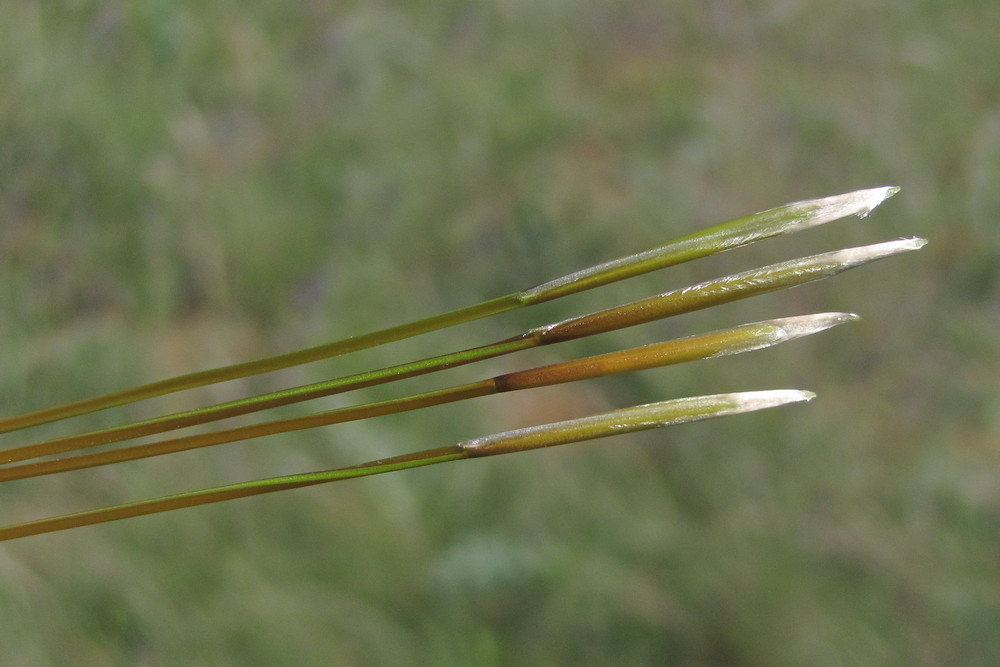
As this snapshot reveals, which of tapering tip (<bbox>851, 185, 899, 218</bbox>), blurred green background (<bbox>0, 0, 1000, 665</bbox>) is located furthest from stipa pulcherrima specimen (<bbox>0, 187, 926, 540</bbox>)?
blurred green background (<bbox>0, 0, 1000, 665</bbox>)

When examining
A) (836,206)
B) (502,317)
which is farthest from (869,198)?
(502,317)

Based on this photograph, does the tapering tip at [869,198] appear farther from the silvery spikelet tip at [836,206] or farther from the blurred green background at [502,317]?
the blurred green background at [502,317]

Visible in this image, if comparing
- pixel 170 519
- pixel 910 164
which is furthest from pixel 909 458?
pixel 170 519

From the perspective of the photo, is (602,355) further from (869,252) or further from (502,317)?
(502,317)

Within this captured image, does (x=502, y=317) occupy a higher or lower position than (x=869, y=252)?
higher

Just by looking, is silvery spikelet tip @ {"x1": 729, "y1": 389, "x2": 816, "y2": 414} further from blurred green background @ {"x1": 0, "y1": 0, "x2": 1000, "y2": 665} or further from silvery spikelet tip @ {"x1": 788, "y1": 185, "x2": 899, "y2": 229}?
blurred green background @ {"x1": 0, "y1": 0, "x2": 1000, "y2": 665}

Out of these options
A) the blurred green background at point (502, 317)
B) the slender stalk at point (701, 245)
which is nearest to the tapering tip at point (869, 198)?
the slender stalk at point (701, 245)

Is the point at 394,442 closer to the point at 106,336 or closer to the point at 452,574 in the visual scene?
the point at 452,574
